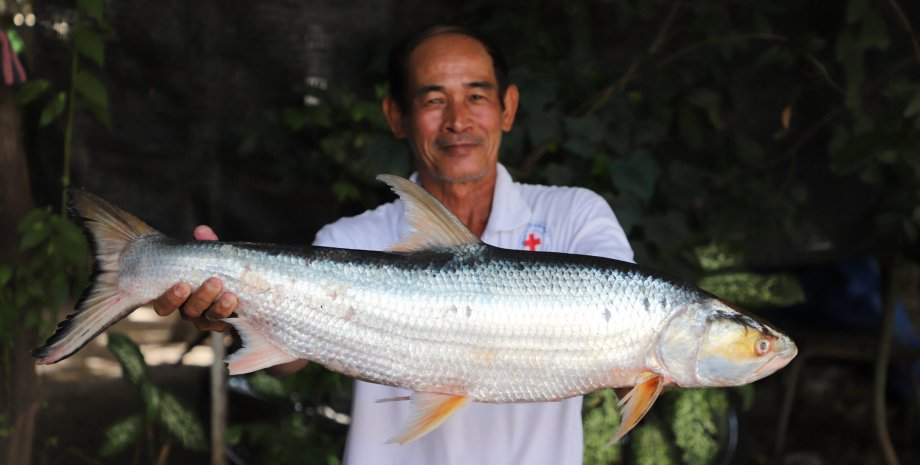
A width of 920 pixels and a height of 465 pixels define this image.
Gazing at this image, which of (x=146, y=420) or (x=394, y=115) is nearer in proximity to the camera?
(x=394, y=115)

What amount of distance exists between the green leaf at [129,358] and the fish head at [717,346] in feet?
7.41

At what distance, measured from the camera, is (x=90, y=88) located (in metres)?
3.39

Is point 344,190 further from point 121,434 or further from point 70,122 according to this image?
point 121,434

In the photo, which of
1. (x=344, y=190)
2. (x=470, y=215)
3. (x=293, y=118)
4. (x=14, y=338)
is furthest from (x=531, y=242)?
(x=14, y=338)

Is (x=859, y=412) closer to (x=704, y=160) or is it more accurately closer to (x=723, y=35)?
(x=704, y=160)

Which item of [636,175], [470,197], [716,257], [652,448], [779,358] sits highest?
[636,175]

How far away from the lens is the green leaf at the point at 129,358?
A: 12.1ft

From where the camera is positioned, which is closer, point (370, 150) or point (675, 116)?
point (370, 150)

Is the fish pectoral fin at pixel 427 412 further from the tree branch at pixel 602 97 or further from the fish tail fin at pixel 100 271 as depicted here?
the tree branch at pixel 602 97

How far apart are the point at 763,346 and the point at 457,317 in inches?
27.4

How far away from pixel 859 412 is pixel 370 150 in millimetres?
3809

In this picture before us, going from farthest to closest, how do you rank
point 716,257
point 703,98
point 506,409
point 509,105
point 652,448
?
1. point 703,98
2. point 716,257
3. point 652,448
4. point 509,105
5. point 506,409

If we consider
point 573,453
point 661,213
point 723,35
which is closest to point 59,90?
point 573,453

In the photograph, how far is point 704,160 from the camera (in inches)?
189
